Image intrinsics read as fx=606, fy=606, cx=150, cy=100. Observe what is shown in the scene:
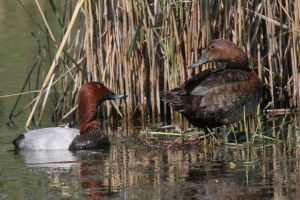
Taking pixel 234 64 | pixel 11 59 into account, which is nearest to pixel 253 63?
pixel 234 64

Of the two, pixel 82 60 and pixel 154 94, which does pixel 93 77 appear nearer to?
pixel 82 60

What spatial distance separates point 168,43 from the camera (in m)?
7.35

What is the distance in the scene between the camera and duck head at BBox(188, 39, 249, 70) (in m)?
6.54

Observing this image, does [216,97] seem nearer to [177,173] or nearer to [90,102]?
[177,173]

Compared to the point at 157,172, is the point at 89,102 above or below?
above

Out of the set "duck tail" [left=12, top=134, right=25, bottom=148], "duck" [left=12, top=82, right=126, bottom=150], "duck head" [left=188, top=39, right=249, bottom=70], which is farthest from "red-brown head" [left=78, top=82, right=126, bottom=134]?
"duck head" [left=188, top=39, right=249, bottom=70]

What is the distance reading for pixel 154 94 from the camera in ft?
25.9

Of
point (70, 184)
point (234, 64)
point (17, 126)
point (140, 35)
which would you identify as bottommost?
point (70, 184)

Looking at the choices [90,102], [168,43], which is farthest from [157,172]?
[168,43]

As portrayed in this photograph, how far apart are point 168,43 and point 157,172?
106 inches

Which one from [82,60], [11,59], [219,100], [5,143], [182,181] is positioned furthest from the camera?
[11,59]

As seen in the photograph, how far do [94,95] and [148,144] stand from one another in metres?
1.17

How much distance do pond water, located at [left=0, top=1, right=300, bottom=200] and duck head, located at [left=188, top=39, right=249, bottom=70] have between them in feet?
2.79

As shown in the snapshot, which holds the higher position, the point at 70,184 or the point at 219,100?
the point at 219,100
